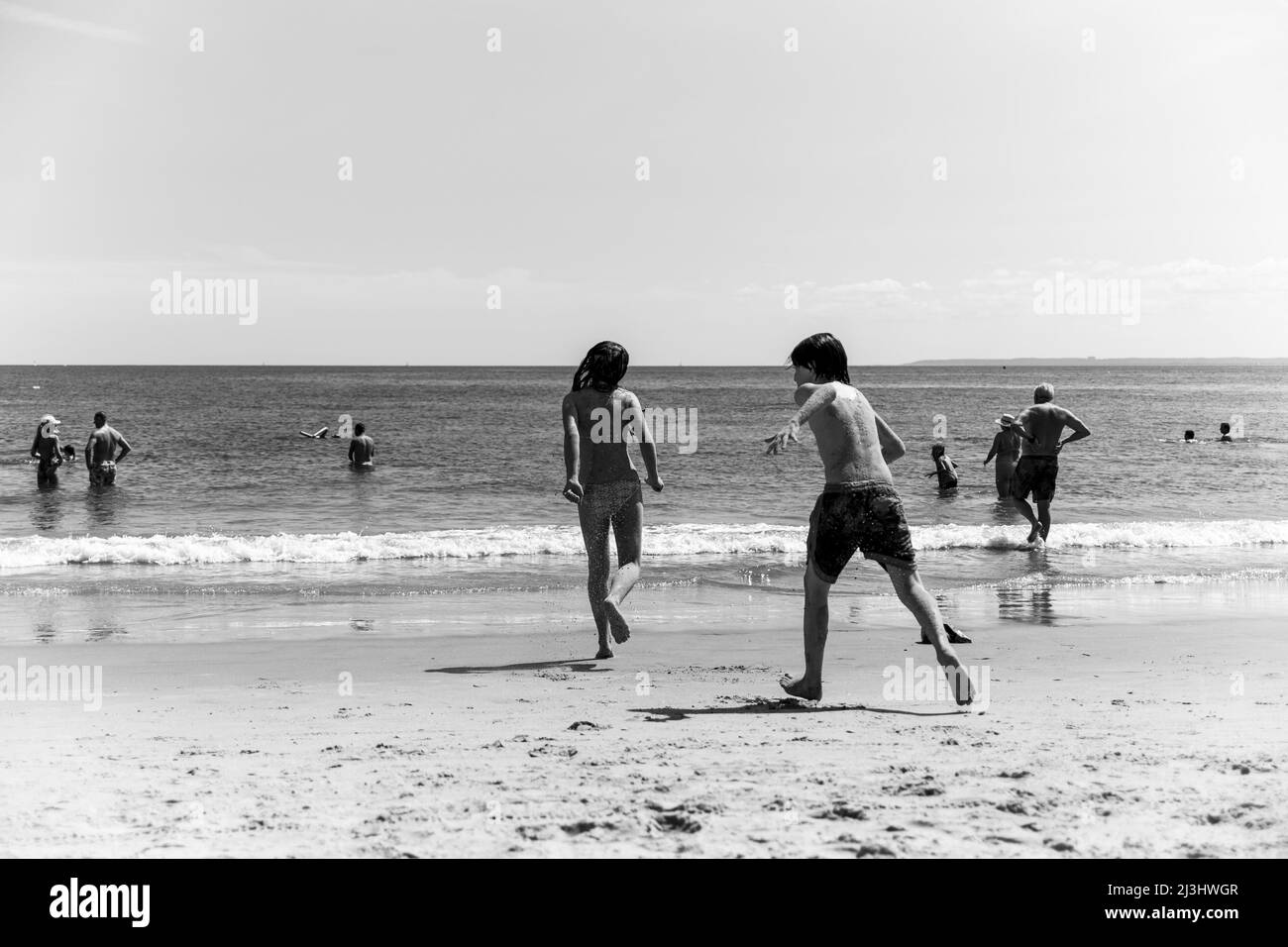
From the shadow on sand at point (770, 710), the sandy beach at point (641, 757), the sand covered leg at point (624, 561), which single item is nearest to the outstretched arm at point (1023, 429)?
Result: the sandy beach at point (641, 757)

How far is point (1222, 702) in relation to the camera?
5.50m

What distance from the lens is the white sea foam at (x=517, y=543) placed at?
1254cm

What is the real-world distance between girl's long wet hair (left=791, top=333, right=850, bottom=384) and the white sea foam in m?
8.00

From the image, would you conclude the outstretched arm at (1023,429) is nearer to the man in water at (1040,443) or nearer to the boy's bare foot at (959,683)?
the man in water at (1040,443)

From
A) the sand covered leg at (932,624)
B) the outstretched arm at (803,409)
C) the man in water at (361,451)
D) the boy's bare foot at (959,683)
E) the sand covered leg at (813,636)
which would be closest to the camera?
the outstretched arm at (803,409)

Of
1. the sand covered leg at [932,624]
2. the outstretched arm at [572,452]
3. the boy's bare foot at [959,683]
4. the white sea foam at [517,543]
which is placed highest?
the outstretched arm at [572,452]

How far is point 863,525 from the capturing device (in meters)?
4.88

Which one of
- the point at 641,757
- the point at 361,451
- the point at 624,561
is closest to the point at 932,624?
the point at 641,757

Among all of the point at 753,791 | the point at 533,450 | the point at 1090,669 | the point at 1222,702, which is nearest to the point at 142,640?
the point at 753,791

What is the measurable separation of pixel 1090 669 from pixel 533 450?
83.7 feet

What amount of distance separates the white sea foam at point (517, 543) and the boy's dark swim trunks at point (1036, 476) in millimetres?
1134

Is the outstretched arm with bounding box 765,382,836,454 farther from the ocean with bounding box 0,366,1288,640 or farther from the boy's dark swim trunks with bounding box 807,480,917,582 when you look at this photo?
the ocean with bounding box 0,366,1288,640

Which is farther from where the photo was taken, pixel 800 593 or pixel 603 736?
pixel 800 593
